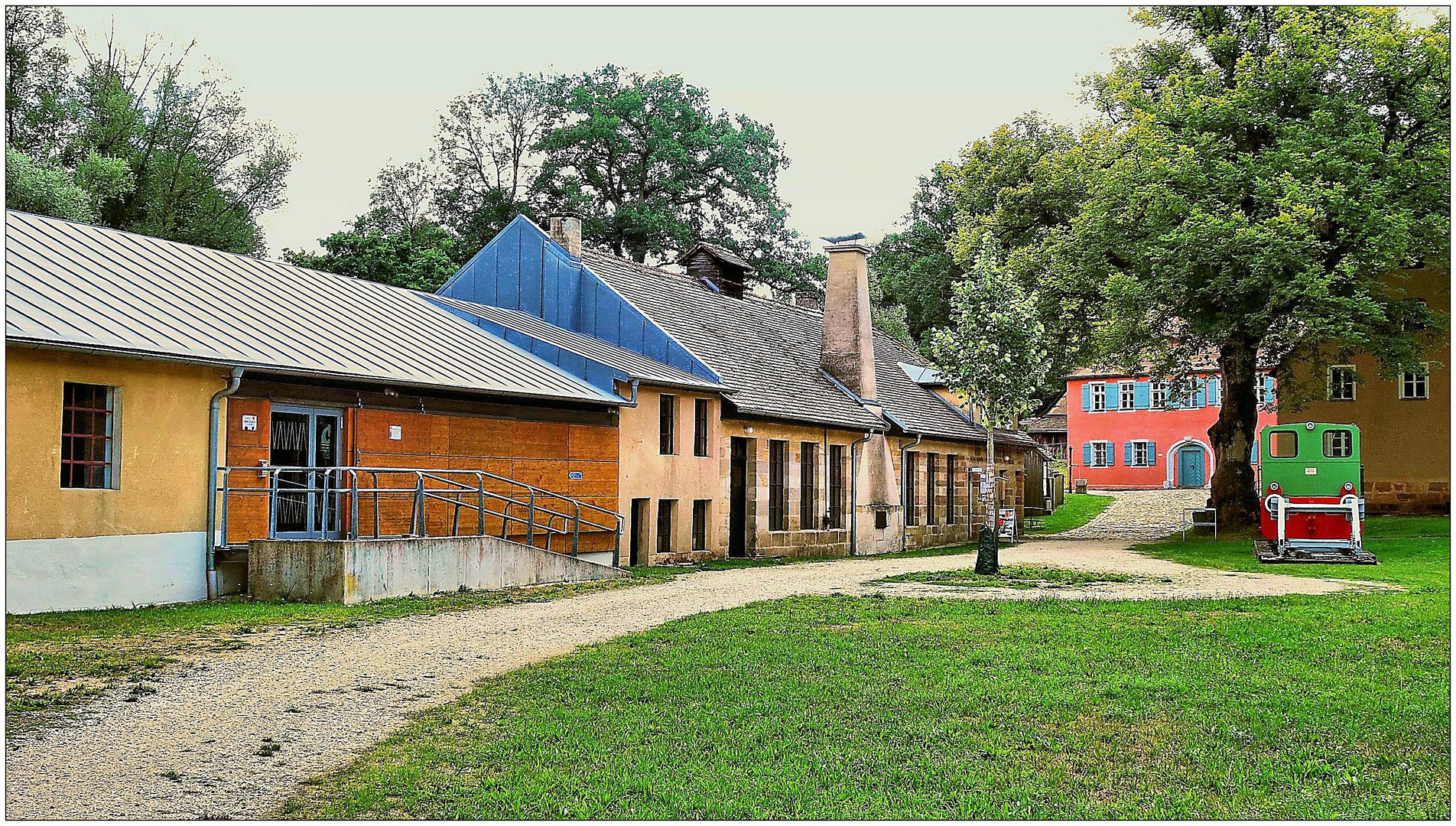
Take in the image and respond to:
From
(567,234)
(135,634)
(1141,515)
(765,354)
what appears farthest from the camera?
(1141,515)

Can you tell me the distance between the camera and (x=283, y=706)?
8977 millimetres

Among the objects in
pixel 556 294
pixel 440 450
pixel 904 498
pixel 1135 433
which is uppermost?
pixel 556 294

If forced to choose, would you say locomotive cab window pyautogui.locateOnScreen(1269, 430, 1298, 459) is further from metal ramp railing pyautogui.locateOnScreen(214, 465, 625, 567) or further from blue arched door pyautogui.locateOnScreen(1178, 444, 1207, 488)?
blue arched door pyautogui.locateOnScreen(1178, 444, 1207, 488)

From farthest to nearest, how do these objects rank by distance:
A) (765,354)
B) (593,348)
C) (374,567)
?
(765,354), (593,348), (374,567)

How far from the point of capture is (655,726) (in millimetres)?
8188

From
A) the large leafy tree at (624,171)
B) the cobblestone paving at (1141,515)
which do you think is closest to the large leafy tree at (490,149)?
the large leafy tree at (624,171)

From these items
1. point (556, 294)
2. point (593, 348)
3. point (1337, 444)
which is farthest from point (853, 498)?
point (1337, 444)

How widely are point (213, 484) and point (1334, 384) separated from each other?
32405 millimetres

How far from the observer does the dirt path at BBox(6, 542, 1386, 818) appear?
6754 mm

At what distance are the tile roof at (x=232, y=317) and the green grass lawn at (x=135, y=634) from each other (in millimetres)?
3126

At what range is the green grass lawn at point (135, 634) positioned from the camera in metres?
9.35

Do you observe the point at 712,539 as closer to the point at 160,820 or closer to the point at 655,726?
the point at 655,726

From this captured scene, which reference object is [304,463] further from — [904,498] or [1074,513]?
[1074,513]

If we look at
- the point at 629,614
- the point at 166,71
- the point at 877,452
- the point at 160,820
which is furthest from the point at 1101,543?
the point at 166,71
